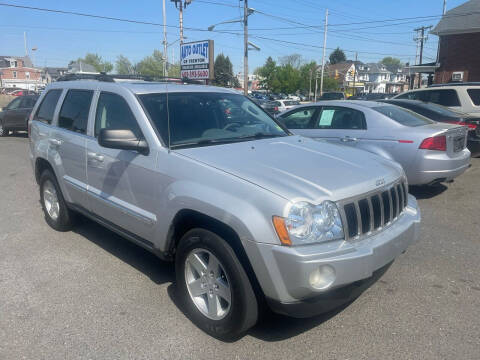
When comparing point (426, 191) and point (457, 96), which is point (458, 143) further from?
point (457, 96)

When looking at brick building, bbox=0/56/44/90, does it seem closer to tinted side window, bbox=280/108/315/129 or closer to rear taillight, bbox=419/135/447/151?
tinted side window, bbox=280/108/315/129

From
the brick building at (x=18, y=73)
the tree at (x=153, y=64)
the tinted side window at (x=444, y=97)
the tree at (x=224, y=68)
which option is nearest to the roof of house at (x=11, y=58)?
the brick building at (x=18, y=73)

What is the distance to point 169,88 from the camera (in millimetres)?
3986

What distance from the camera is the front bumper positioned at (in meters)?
2.41

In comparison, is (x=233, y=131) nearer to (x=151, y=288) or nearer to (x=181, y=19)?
(x=151, y=288)

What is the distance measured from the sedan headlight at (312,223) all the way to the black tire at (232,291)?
1.47 feet

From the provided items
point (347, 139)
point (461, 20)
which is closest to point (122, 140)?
point (347, 139)

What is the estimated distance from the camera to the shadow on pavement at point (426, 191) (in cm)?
656

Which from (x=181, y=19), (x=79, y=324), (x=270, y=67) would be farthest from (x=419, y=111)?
(x=270, y=67)

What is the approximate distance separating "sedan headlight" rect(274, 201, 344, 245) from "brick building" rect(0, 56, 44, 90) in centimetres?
10153

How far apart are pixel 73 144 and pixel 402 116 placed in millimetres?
5135

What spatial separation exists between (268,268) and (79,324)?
1671 millimetres

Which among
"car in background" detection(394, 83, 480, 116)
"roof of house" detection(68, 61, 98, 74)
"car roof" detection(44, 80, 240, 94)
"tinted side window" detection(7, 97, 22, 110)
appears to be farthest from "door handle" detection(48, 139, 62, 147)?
"roof of house" detection(68, 61, 98, 74)

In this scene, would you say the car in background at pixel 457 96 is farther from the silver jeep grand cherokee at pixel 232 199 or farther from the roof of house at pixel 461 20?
the roof of house at pixel 461 20
